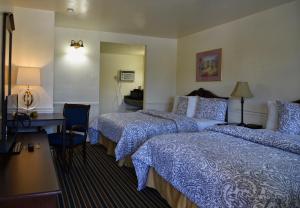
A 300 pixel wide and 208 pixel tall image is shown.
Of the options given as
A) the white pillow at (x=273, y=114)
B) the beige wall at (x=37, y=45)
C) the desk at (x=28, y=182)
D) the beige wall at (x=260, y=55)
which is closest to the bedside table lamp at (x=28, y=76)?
the beige wall at (x=37, y=45)

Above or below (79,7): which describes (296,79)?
below

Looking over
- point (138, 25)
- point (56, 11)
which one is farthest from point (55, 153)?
point (138, 25)

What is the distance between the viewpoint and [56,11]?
4219 millimetres

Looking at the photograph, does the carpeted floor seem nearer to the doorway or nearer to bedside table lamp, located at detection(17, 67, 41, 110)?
bedside table lamp, located at detection(17, 67, 41, 110)

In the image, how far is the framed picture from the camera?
498cm

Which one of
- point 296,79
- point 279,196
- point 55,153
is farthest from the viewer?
point 55,153

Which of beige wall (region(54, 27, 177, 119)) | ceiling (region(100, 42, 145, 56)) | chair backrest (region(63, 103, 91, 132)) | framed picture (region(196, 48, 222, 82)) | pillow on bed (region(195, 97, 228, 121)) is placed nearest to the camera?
chair backrest (region(63, 103, 91, 132))

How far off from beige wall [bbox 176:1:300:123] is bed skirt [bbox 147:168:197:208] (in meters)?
2.05

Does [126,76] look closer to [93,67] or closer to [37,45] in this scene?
[93,67]

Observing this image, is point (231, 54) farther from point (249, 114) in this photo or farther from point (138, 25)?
point (138, 25)

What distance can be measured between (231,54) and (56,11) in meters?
3.04

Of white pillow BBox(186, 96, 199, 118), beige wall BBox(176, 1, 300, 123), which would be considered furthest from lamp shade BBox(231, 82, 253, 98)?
white pillow BBox(186, 96, 199, 118)

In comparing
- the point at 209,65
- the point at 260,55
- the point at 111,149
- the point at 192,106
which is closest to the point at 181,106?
the point at 192,106

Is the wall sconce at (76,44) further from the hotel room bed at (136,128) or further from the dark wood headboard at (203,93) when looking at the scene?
the dark wood headboard at (203,93)
